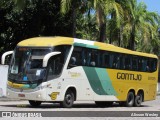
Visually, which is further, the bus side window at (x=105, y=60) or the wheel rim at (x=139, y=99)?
the wheel rim at (x=139, y=99)

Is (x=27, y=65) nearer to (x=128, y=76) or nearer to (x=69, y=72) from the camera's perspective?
(x=69, y=72)

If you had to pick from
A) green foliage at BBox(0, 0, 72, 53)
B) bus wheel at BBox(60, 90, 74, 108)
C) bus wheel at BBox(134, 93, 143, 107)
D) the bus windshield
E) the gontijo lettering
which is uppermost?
green foliage at BBox(0, 0, 72, 53)

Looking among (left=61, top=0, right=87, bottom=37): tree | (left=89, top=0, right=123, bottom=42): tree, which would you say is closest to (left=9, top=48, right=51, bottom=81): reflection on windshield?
(left=61, top=0, right=87, bottom=37): tree

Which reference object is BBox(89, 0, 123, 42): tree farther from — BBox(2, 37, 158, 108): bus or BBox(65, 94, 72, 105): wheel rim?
BBox(65, 94, 72, 105): wheel rim

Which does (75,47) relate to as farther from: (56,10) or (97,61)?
(56,10)

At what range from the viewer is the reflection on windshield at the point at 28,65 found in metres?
20.4

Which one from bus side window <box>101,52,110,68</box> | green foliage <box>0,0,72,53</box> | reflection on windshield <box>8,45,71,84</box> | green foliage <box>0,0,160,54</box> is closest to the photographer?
reflection on windshield <box>8,45,71,84</box>

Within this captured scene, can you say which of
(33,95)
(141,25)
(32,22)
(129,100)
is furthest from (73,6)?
(33,95)

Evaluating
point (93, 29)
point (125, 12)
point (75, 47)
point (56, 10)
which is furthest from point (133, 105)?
point (93, 29)

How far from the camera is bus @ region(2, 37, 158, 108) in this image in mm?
20422

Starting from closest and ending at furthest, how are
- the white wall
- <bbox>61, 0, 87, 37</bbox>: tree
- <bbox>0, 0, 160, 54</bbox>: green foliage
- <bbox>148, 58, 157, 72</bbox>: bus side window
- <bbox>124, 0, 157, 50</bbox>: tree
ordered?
<bbox>148, 58, 157, 72</bbox>: bus side window, the white wall, <bbox>61, 0, 87, 37</bbox>: tree, <bbox>0, 0, 160, 54</bbox>: green foliage, <bbox>124, 0, 157, 50</bbox>: tree

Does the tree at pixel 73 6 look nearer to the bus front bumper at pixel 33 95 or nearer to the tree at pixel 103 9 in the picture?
the tree at pixel 103 9

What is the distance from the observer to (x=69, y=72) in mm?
21422

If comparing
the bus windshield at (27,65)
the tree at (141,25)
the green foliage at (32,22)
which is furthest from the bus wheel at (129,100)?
the tree at (141,25)
